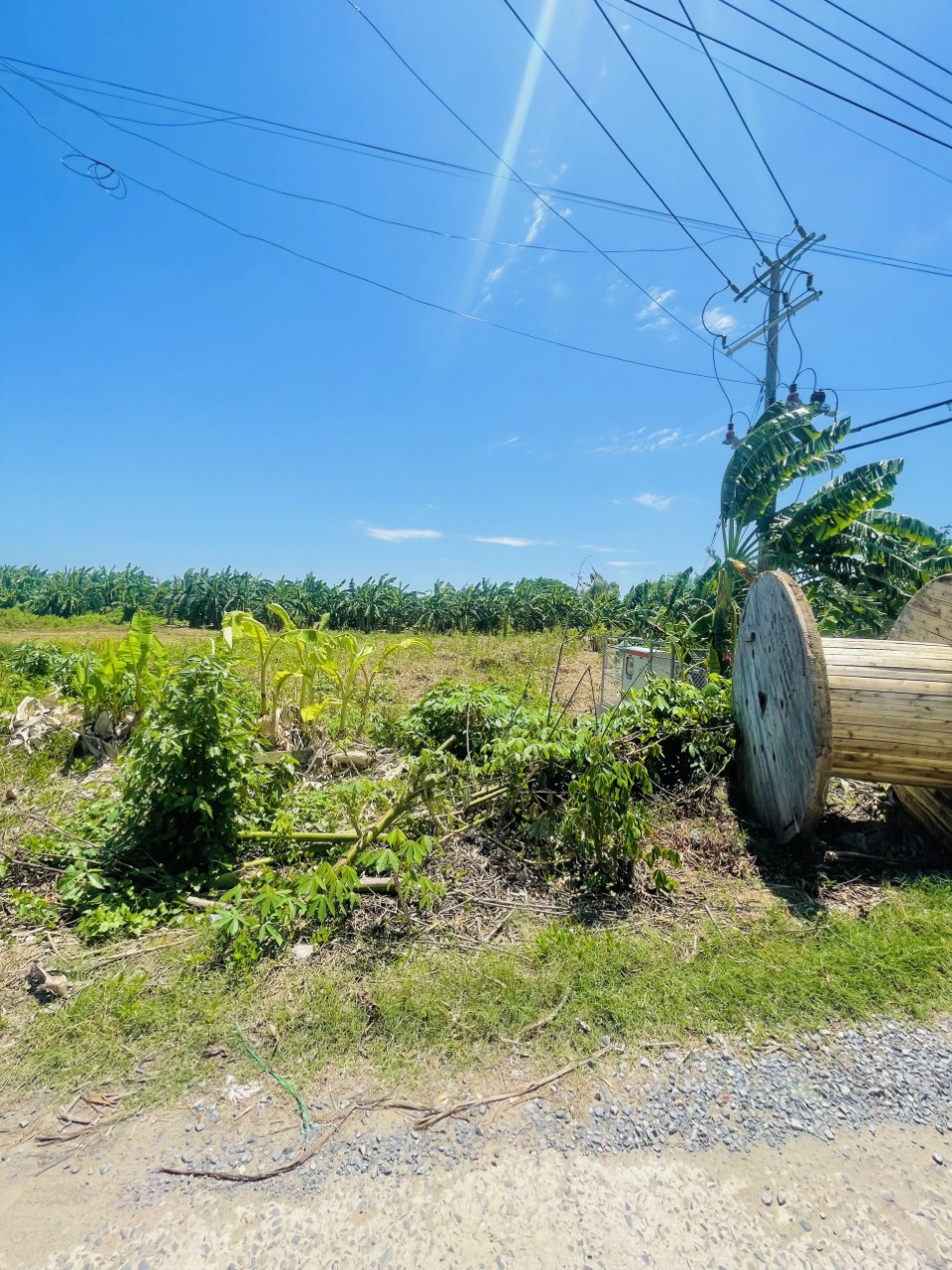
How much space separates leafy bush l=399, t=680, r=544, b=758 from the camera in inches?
169

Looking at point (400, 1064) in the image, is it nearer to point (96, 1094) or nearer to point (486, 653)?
point (96, 1094)

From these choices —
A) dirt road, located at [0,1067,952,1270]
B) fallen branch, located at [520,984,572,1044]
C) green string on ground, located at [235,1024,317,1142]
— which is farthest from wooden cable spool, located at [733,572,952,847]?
green string on ground, located at [235,1024,317,1142]

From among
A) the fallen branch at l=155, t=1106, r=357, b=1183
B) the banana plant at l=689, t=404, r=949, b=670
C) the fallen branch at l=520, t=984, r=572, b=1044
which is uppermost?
the banana plant at l=689, t=404, r=949, b=670

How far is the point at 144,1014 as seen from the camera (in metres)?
2.17

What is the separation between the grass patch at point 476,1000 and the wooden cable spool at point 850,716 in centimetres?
84

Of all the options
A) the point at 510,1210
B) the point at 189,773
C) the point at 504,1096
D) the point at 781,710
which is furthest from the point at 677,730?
the point at 189,773

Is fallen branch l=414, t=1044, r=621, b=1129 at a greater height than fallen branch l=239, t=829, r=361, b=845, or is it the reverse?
fallen branch l=239, t=829, r=361, b=845

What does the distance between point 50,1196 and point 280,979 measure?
890 millimetres

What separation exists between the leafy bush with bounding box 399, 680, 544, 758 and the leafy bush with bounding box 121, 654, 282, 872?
1513 mm

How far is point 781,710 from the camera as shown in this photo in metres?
3.61

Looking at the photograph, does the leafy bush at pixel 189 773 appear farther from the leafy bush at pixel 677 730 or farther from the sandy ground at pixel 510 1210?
the leafy bush at pixel 677 730

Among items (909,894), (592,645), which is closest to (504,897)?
(909,894)

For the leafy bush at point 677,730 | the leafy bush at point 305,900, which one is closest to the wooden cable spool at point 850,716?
the leafy bush at point 677,730

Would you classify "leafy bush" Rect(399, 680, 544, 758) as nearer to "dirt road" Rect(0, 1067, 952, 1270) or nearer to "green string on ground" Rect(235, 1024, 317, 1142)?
"green string on ground" Rect(235, 1024, 317, 1142)
